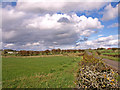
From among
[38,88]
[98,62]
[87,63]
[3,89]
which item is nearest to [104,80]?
[98,62]

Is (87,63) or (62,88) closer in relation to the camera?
(62,88)

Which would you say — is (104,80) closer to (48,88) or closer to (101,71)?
(101,71)

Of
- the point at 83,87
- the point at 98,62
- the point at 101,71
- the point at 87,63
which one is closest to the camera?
the point at 83,87

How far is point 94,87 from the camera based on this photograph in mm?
4559

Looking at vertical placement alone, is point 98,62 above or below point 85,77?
above

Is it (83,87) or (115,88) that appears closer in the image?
(115,88)

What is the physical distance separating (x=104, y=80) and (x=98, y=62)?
149cm

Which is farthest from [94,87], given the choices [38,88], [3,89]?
[3,89]

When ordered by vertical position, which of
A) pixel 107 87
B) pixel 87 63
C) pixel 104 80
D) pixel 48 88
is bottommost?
pixel 48 88

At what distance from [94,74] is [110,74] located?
0.74 m

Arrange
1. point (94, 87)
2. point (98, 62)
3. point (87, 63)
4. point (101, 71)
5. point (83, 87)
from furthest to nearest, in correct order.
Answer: point (87, 63)
point (98, 62)
point (101, 71)
point (83, 87)
point (94, 87)

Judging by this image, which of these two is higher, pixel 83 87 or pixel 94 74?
pixel 94 74

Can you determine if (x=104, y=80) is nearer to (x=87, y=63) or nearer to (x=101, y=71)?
(x=101, y=71)

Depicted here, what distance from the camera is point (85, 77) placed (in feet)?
16.2
